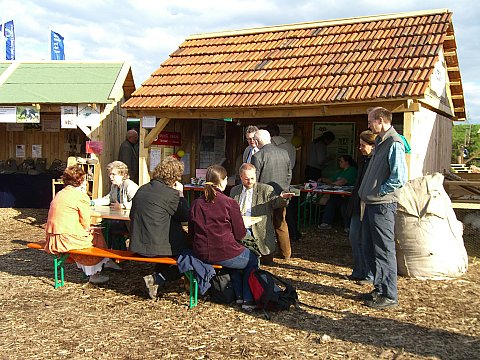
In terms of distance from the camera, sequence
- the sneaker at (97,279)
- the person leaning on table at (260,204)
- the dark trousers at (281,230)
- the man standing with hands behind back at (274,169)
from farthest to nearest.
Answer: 1. the dark trousers at (281,230)
2. the man standing with hands behind back at (274,169)
3. the person leaning on table at (260,204)
4. the sneaker at (97,279)

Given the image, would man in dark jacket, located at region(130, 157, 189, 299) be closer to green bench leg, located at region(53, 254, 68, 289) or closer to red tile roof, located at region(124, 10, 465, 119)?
green bench leg, located at region(53, 254, 68, 289)

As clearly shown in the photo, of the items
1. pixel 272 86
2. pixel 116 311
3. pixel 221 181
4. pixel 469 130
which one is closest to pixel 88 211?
pixel 116 311

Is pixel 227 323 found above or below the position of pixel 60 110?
below

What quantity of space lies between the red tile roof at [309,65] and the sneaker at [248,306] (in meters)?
3.66

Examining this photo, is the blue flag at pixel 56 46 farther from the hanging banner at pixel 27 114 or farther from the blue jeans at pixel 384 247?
the blue jeans at pixel 384 247

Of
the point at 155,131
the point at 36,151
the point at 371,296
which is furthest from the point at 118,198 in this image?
the point at 36,151

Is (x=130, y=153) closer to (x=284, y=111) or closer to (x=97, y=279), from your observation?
(x=284, y=111)

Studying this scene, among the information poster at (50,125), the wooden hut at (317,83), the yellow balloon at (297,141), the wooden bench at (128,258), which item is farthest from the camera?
the information poster at (50,125)

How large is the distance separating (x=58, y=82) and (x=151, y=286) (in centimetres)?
756

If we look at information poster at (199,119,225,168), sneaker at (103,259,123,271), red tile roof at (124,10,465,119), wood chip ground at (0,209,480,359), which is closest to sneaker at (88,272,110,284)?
wood chip ground at (0,209,480,359)

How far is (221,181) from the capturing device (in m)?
5.21

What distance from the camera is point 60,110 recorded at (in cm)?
1092

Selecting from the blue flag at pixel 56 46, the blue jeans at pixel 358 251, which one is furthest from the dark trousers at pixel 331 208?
the blue flag at pixel 56 46

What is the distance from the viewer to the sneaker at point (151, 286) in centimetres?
534
